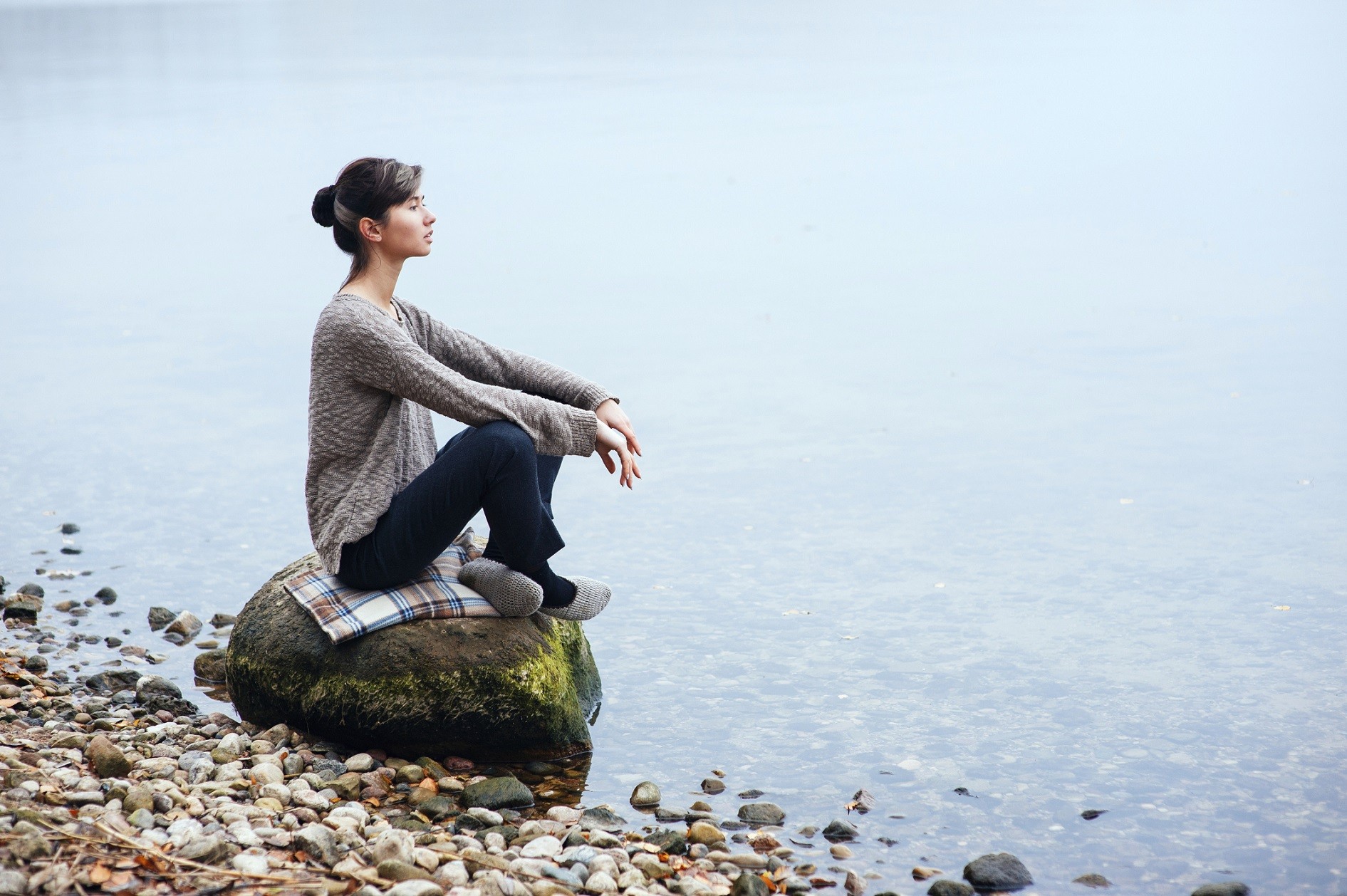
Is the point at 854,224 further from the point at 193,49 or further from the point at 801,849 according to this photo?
the point at 193,49

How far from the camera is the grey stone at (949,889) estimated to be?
3.79 meters

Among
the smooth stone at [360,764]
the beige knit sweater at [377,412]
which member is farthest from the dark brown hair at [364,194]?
the smooth stone at [360,764]

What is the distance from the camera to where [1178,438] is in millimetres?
7590

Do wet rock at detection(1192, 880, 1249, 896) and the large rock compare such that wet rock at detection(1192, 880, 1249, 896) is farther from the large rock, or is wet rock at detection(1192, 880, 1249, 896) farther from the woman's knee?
the woman's knee

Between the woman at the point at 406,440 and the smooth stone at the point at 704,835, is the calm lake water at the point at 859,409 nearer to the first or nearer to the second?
the smooth stone at the point at 704,835

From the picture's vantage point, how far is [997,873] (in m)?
3.85

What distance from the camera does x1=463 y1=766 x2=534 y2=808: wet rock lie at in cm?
427

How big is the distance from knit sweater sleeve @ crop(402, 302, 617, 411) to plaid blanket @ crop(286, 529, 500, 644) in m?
0.67

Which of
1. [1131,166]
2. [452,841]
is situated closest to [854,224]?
[1131,166]

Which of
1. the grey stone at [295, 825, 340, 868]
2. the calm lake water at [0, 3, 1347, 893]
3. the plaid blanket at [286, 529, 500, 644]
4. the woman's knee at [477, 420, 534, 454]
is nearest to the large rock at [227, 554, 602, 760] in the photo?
the plaid blanket at [286, 529, 500, 644]

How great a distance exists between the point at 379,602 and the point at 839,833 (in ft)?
5.20

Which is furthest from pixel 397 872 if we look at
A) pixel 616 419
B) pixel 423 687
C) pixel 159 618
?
pixel 159 618

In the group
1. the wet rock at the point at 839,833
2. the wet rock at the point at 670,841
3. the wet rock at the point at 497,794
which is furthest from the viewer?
the wet rock at the point at 497,794

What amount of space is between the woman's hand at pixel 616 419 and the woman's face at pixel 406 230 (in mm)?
754
